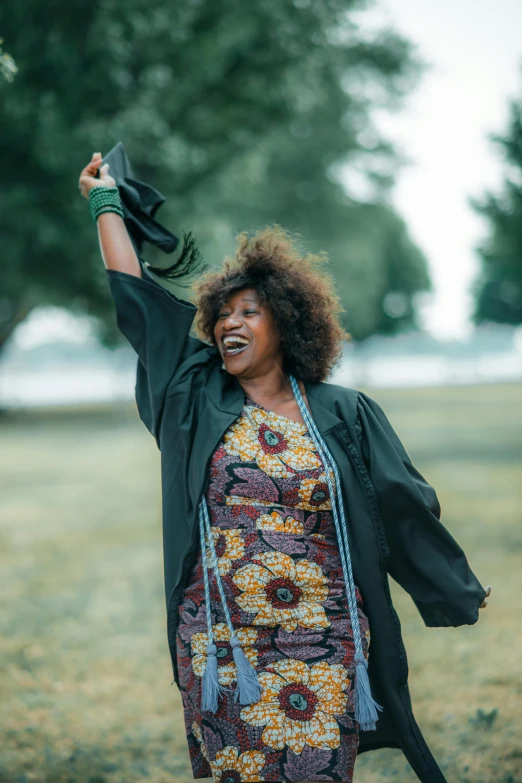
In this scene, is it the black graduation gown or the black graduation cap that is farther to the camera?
the black graduation cap

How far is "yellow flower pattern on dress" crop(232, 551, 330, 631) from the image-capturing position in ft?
9.89

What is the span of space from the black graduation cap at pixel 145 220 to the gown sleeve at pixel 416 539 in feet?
3.18

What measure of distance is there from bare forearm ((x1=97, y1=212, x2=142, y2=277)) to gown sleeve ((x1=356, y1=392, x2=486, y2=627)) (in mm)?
993

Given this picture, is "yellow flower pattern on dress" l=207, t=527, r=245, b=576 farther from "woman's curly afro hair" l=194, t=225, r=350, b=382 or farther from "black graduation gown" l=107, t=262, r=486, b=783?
"woman's curly afro hair" l=194, t=225, r=350, b=382

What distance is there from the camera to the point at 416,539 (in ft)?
10.7

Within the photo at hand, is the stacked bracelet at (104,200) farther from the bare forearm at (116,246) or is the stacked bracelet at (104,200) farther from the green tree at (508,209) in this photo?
the green tree at (508,209)

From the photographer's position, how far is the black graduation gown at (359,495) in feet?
10.4

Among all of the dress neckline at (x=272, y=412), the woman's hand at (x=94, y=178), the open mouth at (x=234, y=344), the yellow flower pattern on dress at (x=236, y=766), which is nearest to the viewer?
the yellow flower pattern on dress at (x=236, y=766)

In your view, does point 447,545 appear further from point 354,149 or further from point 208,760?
point 354,149

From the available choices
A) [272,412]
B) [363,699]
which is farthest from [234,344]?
[363,699]

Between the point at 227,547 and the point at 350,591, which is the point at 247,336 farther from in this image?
the point at 350,591

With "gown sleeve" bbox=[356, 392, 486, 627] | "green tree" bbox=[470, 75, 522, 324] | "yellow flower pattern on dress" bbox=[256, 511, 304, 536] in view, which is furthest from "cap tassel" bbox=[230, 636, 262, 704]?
"green tree" bbox=[470, 75, 522, 324]

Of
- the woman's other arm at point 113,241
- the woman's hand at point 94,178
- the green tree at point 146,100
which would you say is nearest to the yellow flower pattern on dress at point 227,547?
the woman's other arm at point 113,241

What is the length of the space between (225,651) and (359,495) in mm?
692
